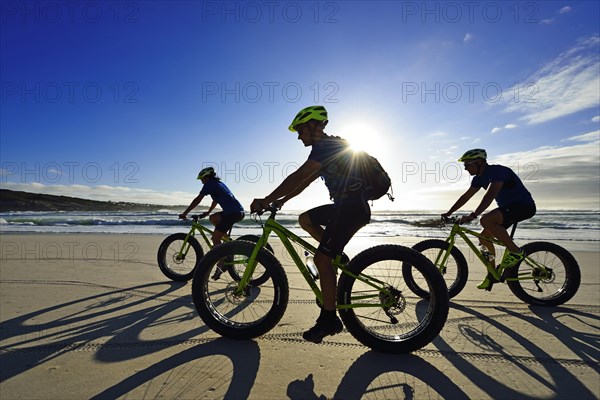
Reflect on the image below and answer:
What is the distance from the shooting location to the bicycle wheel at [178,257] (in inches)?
231

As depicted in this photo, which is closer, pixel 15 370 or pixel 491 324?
pixel 15 370

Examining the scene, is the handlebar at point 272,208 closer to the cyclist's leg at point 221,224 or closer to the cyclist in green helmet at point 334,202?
the cyclist in green helmet at point 334,202

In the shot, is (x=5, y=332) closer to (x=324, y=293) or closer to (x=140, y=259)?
(x=324, y=293)

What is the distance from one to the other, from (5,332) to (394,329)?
3.98 meters

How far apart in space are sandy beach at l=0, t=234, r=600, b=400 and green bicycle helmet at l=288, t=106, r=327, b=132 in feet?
7.26

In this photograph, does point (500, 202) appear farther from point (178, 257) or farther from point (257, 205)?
point (178, 257)

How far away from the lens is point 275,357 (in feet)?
8.64

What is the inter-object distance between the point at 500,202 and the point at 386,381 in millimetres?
3864

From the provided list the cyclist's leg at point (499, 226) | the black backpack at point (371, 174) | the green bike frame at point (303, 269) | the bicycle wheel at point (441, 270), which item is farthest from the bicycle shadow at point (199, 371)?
the cyclist's leg at point (499, 226)

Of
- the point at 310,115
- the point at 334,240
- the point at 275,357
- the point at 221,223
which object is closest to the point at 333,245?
the point at 334,240

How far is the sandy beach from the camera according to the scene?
2143mm

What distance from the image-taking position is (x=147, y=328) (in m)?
3.24

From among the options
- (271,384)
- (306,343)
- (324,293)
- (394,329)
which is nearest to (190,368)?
(271,384)

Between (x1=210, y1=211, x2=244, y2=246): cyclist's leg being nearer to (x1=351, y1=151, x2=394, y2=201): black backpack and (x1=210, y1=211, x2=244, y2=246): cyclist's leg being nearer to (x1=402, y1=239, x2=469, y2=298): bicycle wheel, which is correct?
(x1=402, y1=239, x2=469, y2=298): bicycle wheel
